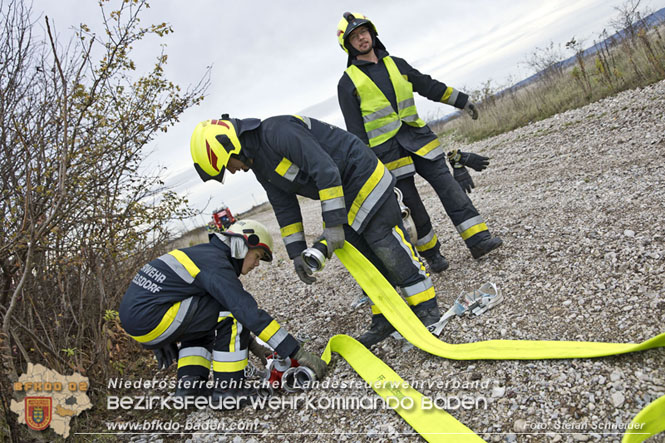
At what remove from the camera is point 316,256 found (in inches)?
121

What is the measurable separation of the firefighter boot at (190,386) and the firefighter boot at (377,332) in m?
1.35

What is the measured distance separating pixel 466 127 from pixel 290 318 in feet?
36.9

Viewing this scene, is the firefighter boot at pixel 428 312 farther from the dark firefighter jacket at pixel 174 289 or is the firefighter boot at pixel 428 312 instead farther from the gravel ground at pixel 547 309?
the dark firefighter jacket at pixel 174 289

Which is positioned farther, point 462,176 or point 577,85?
point 577,85

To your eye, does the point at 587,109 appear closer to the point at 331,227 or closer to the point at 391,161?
the point at 391,161

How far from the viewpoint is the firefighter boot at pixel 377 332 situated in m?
3.61

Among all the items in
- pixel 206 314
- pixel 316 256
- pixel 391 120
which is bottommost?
pixel 206 314

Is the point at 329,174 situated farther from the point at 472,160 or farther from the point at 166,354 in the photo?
the point at 472,160

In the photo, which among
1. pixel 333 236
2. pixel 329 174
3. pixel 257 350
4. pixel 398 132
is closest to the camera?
pixel 329 174

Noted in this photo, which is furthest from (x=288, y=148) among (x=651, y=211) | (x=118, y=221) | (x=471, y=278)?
(x=651, y=211)

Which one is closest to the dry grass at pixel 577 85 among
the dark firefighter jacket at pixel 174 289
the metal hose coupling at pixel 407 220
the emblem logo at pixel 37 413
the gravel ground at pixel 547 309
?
the gravel ground at pixel 547 309

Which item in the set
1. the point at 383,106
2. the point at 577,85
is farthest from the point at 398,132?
the point at 577,85

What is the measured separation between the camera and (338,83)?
423cm

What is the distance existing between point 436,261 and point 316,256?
1929mm
